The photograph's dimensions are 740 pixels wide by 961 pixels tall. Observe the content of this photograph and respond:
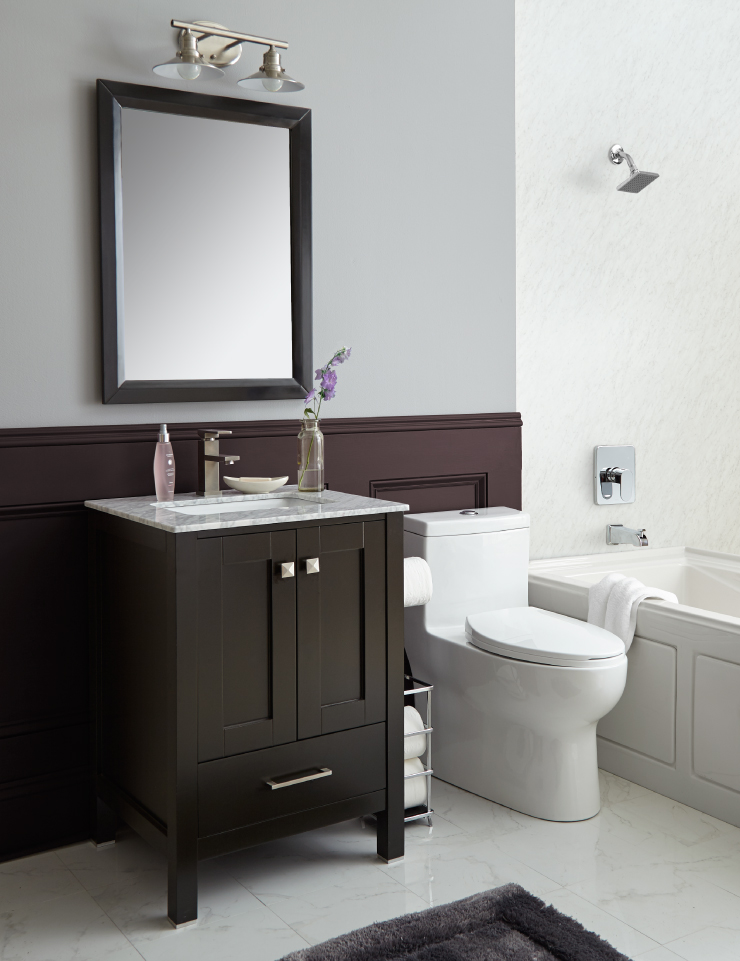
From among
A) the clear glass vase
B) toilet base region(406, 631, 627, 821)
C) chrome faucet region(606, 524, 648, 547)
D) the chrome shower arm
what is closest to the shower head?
the chrome shower arm

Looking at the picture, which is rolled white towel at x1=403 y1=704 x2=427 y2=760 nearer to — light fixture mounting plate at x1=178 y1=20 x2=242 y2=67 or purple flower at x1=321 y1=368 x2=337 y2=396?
purple flower at x1=321 y1=368 x2=337 y2=396

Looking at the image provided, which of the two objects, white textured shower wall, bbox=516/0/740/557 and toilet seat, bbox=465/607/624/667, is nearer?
toilet seat, bbox=465/607/624/667

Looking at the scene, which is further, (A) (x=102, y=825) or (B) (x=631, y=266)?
(B) (x=631, y=266)

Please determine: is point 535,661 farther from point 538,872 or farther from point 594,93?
point 594,93

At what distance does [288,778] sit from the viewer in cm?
203

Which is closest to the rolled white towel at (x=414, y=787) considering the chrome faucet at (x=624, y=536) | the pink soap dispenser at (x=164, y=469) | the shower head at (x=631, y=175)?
the pink soap dispenser at (x=164, y=469)

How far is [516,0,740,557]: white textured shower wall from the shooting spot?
322 cm

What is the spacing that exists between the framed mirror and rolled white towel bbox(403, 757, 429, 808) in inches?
40.9

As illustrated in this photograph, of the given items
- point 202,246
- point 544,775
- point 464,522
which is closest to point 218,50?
point 202,246

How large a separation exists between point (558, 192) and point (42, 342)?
1.89m

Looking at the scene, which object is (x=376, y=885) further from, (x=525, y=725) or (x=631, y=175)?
(x=631, y=175)

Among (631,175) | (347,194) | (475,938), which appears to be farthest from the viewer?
(631,175)

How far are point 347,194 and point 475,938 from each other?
194 cm

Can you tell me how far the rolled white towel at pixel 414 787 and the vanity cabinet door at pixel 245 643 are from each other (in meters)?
0.48
